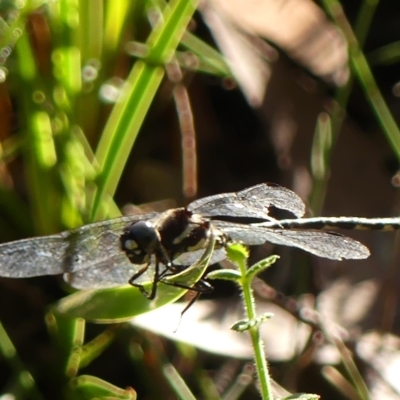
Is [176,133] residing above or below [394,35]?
below

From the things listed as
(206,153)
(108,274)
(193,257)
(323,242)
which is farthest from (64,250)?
(206,153)

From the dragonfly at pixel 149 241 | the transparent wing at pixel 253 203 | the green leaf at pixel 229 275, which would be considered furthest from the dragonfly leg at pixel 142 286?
the green leaf at pixel 229 275

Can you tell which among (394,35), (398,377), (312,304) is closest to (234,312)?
(312,304)

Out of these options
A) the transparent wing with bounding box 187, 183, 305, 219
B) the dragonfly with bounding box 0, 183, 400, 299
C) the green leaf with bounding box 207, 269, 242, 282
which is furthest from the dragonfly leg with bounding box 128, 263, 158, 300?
the green leaf with bounding box 207, 269, 242, 282

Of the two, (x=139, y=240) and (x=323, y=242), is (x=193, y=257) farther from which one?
(x=323, y=242)

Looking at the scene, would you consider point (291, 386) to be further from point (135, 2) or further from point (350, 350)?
point (135, 2)

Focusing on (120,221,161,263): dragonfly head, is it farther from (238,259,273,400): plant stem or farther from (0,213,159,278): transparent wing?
(238,259,273,400): plant stem

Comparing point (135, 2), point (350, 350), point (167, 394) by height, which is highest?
point (135, 2)
